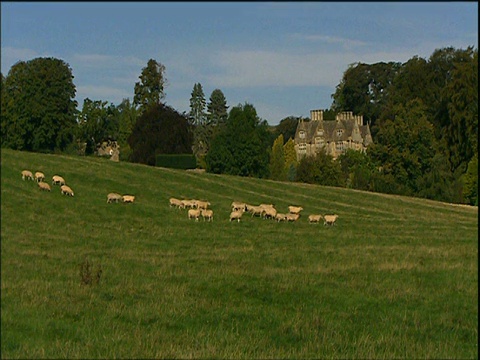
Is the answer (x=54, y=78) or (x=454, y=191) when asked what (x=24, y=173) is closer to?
(x=54, y=78)

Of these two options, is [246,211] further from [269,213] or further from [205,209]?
[205,209]

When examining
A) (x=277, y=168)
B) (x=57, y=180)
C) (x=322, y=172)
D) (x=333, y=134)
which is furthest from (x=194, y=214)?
(x=333, y=134)

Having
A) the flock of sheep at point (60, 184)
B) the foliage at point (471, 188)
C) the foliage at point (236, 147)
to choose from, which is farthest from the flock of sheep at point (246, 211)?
the foliage at point (236, 147)

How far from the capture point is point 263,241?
21719mm

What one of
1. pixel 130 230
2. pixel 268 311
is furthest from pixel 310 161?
pixel 268 311

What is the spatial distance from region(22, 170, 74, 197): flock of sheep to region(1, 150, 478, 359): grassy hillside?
1.10m

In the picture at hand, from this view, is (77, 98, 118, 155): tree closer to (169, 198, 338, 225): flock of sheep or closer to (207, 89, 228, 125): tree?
(207, 89, 228, 125): tree

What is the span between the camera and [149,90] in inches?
2151

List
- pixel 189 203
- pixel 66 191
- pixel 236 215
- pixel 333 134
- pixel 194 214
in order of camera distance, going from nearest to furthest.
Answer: pixel 194 214, pixel 236 215, pixel 66 191, pixel 189 203, pixel 333 134

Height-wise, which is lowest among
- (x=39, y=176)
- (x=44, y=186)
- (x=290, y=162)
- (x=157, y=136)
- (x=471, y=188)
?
(x=44, y=186)

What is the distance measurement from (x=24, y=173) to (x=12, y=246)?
15.9 metres

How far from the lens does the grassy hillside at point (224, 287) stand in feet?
30.0

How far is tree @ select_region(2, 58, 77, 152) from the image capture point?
3553cm

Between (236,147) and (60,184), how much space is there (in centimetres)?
2515
